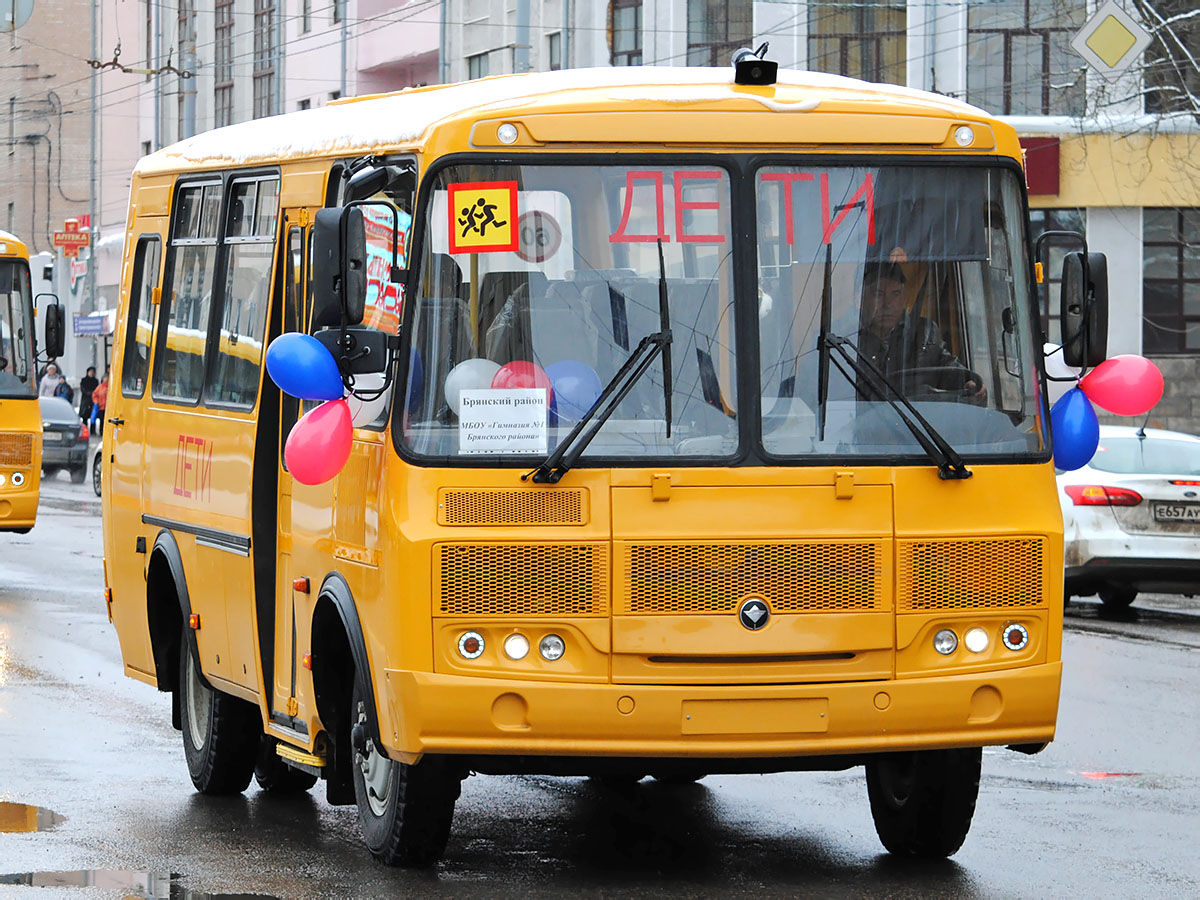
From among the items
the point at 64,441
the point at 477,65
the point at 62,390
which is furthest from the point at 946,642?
the point at 477,65

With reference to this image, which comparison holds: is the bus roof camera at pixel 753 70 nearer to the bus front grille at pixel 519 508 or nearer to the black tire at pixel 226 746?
the bus front grille at pixel 519 508

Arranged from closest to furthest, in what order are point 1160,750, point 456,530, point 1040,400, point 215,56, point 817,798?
1. point 456,530
2. point 1040,400
3. point 817,798
4. point 1160,750
5. point 215,56

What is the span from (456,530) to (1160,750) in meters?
4.99

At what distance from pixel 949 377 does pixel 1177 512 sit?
10.4 m

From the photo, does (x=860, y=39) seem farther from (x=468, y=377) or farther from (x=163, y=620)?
(x=468, y=377)

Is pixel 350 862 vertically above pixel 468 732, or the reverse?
pixel 468 732

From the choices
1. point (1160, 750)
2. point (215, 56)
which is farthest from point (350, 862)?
point (215, 56)

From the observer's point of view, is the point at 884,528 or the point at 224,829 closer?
the point at 884,528

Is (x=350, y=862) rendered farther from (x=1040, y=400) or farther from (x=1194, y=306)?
(x=1194, y=306)

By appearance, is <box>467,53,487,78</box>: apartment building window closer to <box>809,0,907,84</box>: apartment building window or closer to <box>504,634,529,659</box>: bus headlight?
<box>809,0,907,84</box>: apartment building window

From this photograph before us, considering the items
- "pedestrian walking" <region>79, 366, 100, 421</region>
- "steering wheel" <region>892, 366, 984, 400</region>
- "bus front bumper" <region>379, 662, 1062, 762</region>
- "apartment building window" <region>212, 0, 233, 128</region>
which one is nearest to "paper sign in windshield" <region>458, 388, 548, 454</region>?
"bus front bumper" <region>379, 662, 1062, 762</region>

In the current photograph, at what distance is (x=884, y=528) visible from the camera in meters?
7.26

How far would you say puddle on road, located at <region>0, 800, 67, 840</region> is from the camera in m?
8.48

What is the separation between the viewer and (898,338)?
7.40 m
